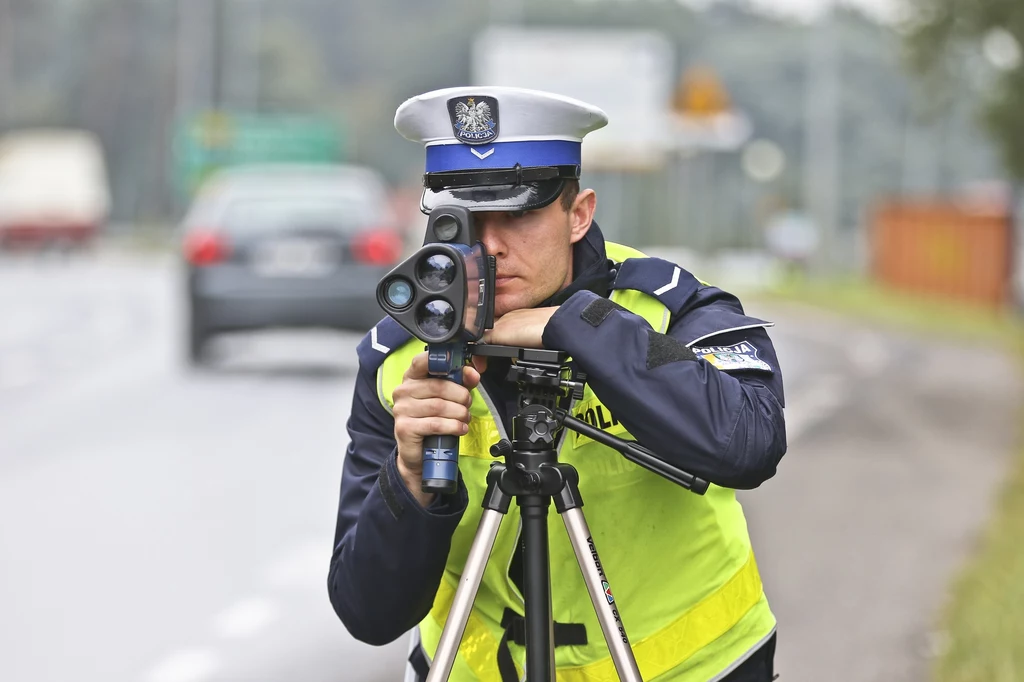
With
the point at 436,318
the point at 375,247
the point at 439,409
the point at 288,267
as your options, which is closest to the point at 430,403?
the point at 439,409

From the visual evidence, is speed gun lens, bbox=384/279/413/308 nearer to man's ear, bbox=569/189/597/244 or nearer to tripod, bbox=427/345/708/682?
tripod, bbox=427/345/708/682

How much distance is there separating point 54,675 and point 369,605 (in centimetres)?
349

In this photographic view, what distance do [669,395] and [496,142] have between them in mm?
449

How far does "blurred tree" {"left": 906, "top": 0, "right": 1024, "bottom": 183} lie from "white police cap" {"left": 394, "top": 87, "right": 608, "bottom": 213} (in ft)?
56.5

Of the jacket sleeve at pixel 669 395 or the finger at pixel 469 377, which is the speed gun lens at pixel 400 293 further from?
the jacket sleeve at pixel 669 395

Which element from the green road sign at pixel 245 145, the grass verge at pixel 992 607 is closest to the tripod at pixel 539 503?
the grass verge at pixel 992 607

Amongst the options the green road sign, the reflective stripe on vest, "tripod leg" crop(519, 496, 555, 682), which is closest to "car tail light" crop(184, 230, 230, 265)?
the reflective stripe on vest

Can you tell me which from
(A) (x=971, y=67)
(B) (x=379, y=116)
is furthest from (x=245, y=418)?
(B) (x=379, y=116)

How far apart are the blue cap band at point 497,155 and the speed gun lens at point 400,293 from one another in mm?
322

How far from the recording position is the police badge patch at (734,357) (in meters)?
2.95

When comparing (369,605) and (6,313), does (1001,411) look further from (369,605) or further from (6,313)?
(6,313)

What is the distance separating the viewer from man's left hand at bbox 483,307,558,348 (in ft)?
9.12

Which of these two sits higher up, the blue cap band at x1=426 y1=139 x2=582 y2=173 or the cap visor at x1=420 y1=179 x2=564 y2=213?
the blue cap band at x1=426 y1=139 x2=582 y2=173

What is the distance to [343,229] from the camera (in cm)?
1587
